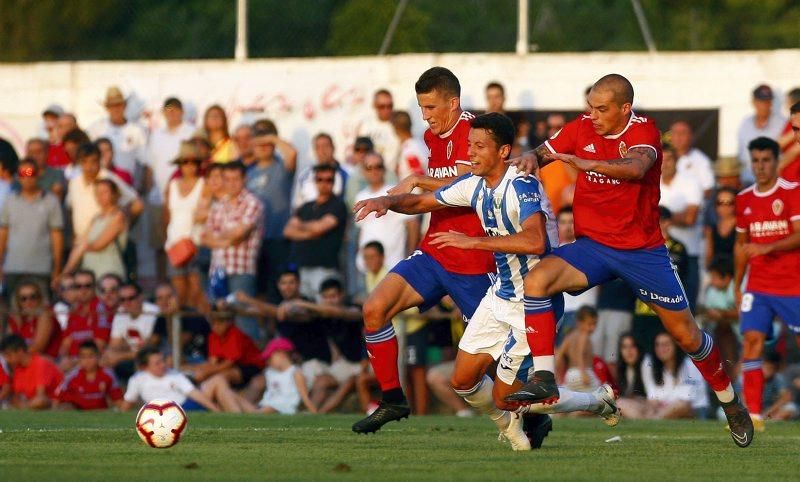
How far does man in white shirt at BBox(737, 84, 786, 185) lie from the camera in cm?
1686

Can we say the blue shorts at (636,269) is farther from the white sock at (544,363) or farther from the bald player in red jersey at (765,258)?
the bald player in red jersey at (765,258)

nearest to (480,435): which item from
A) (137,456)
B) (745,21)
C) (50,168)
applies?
(137,456)

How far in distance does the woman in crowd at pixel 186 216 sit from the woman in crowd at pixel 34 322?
1.44 metres

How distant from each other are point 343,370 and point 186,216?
2.72 metres

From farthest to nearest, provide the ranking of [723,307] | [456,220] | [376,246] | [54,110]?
[54,110] → [376,246] → [723,307] → [456,220]

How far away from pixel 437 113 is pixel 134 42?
16.2 meters

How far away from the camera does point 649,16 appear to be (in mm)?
34438

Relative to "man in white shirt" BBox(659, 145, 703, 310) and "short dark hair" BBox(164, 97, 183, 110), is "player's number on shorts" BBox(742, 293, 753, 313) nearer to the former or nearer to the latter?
"man in white shirt" BBox(659, 145, 703, 310)

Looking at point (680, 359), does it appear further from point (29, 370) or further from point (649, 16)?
point (649, 16)

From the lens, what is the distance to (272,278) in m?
17.6

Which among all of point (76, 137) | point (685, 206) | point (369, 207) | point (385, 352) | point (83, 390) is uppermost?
point (76, 137)

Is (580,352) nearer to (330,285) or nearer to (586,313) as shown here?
(586,313)

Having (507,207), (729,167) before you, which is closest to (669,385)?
(729,167)

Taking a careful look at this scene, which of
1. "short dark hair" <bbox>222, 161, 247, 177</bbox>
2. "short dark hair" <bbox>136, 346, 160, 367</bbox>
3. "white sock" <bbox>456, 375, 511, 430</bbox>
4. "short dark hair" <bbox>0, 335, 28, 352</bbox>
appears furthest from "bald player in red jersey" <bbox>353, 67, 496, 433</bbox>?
"short dark hair" <bbox>0, 335, 28, 352</bbox>
